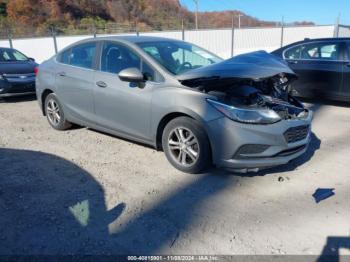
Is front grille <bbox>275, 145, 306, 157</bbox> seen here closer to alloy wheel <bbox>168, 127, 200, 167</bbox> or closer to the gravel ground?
the gravel ground

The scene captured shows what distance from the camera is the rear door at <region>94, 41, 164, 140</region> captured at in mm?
4617

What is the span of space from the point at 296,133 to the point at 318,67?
4294 millimetres

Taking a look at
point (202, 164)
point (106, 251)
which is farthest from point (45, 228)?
point (202, 164)

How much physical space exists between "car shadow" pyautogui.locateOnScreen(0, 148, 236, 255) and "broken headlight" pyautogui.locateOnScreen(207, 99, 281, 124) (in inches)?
30.9

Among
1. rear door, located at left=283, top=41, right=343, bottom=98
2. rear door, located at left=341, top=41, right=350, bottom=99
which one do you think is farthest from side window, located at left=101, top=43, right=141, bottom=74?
rear door, located at left=341, top=41, right=350, bottom=99

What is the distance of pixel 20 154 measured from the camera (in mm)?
5223

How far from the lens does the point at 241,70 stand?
13.9 ft

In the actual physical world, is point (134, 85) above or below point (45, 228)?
above

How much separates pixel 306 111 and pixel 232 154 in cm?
137

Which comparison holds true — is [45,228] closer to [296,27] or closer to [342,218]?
[342,218]

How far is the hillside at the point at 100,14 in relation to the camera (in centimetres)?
4372

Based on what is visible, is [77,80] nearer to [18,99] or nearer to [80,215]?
[80,215]

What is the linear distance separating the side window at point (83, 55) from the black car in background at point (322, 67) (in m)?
4.93

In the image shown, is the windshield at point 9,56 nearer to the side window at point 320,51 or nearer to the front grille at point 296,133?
the side window at point 320,51
